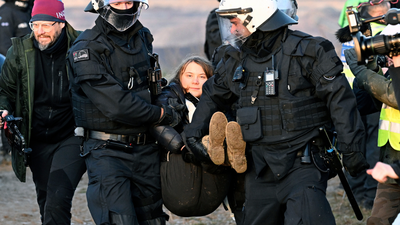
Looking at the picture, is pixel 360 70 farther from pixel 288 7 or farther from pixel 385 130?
pixel 288 7

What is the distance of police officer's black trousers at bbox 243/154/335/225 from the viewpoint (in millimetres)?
3945

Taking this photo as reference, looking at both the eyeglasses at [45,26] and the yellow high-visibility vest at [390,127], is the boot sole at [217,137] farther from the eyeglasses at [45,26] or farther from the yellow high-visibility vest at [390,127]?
the eyeglasses at [45,26]

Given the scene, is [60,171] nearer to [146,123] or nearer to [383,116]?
[146,123]

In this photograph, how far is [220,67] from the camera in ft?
14.8

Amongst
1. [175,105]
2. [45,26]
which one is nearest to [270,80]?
[175,105]

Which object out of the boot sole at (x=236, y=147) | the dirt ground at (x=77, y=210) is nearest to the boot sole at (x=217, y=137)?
the boot sole at (x=236, y=147)

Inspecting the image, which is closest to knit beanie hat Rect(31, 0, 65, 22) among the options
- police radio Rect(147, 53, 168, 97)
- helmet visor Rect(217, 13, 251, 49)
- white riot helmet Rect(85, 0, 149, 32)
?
white riot helmet Rect(85, 0, 149, 32)

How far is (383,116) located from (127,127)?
2.05 metres

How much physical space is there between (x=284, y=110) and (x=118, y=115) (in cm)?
124

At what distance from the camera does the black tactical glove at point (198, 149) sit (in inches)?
173

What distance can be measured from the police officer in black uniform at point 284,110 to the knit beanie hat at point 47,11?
1646mm

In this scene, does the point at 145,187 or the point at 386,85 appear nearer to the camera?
the point at 386,85

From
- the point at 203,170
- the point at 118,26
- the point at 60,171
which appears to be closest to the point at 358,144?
the point at 203,170

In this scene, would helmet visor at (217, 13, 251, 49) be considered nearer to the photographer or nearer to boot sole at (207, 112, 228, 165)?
boot sole at (207, 112, 228, 165)
